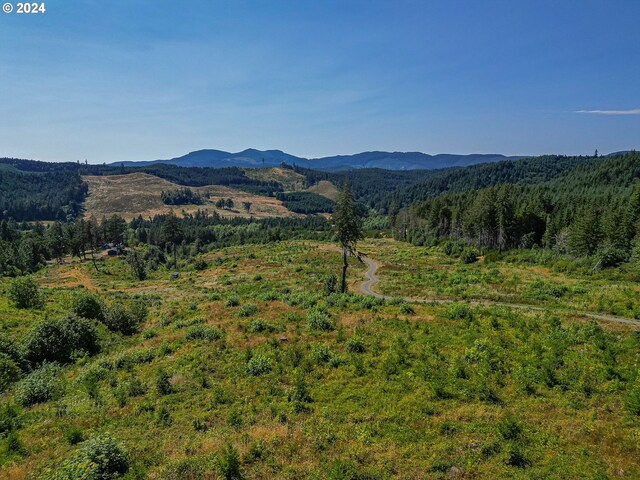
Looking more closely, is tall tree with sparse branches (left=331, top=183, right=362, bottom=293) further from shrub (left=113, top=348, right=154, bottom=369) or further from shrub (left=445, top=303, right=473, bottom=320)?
shrub (left=113, top=348, right=154, bottom=369)

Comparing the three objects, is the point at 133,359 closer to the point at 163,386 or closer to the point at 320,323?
the point at 163,386

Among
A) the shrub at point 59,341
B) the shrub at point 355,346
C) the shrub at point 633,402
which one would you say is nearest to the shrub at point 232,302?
the shrub at point 59,341

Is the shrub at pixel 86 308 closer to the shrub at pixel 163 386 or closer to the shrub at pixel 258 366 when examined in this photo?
the shrub at pixel 163 386

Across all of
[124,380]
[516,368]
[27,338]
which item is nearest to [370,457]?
[516,368]

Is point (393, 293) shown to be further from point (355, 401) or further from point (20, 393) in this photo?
point (20, 393)

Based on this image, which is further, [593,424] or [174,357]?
[174,357]

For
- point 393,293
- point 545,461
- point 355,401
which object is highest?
point 545,461
